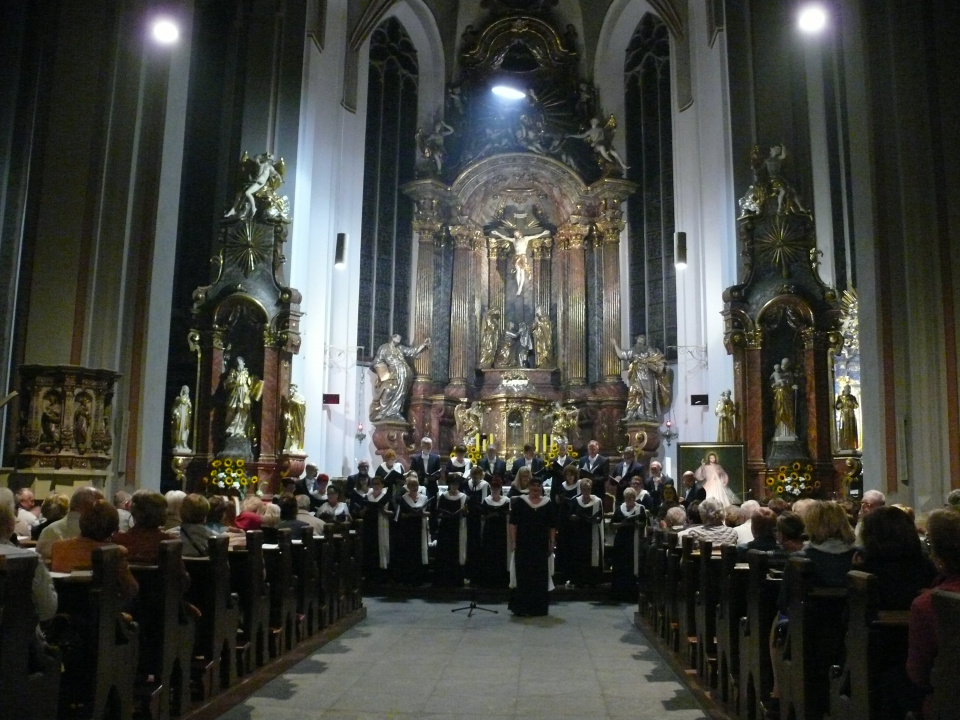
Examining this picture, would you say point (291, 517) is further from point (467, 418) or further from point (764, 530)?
point (467, 418)

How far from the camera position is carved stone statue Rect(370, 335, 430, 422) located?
19.1 m

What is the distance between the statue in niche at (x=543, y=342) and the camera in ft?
66.3

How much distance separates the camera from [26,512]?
23.8ft

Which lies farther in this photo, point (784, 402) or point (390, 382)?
point (390, 382)

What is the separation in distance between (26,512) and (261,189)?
876 centimetres

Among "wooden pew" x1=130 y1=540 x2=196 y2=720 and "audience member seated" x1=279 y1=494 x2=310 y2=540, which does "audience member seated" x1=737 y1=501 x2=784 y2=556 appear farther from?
"audience member seated" x1=279 y1=494 x2=310 y2=540

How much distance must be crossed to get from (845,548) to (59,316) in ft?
27.9

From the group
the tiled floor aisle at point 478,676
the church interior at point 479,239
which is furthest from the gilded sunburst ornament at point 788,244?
the tiled floor aisle at point 478,676

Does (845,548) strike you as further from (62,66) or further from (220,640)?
(62,66)

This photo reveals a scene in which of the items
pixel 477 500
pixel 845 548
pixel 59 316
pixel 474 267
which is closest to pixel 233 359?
pixel 59 316

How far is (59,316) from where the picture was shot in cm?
970

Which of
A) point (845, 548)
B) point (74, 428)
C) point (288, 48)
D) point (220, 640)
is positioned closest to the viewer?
point (845, 548)

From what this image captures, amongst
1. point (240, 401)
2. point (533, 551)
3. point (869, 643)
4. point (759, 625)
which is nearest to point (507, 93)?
point (240, 401)

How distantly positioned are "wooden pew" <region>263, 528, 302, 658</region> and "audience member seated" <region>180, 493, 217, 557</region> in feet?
2.55
